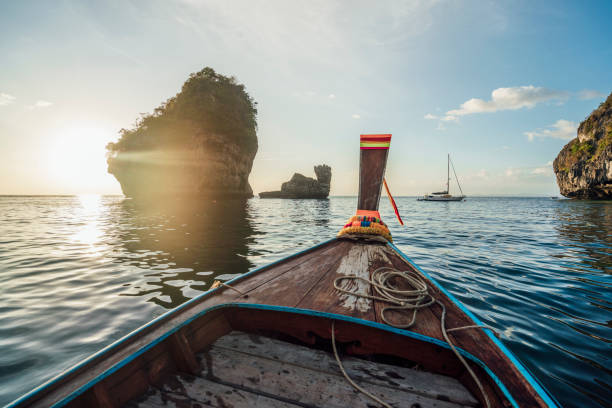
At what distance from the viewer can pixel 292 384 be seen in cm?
139

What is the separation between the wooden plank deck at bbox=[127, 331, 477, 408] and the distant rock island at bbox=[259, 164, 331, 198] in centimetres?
5982

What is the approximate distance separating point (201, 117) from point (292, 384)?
1798 inches

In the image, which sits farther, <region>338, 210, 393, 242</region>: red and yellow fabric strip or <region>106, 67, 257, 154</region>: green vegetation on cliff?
<region>106, 67, 257, 154</region>: green vegetation on cliff

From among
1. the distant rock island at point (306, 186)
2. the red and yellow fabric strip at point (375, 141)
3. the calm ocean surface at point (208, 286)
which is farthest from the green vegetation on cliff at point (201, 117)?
the red and yellow fabric strip at point (375, 141)

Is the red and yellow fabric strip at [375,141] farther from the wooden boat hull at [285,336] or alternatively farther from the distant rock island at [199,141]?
the distant rock island at [199,141]

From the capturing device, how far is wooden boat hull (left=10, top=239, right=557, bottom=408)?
1.14m

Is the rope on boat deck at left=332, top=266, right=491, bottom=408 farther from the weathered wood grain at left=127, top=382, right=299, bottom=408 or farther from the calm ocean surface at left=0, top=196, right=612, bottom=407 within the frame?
the calm ocean surface at left=0, top=196, right=612, bottom=407

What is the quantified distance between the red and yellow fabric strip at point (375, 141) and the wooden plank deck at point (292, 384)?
203 inches

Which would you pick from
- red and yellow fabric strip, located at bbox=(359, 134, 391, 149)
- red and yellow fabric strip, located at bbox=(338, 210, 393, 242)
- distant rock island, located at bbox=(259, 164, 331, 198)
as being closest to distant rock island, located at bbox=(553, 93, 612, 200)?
distant rock island, located at bbox=(259, 164, 331, 198)

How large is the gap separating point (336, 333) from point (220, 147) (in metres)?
43.9

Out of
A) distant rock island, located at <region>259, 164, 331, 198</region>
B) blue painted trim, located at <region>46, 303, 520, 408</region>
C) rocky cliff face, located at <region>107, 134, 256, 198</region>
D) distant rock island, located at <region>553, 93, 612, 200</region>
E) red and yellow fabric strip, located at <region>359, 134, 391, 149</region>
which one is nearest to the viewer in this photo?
blue painted trim, located at <region>46, 303, 520, 408</region>

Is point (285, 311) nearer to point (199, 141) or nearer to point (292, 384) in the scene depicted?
point (292, 384)

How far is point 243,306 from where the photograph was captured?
1.88 m

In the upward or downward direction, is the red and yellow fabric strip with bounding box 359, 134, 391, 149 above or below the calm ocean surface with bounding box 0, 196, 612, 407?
above
